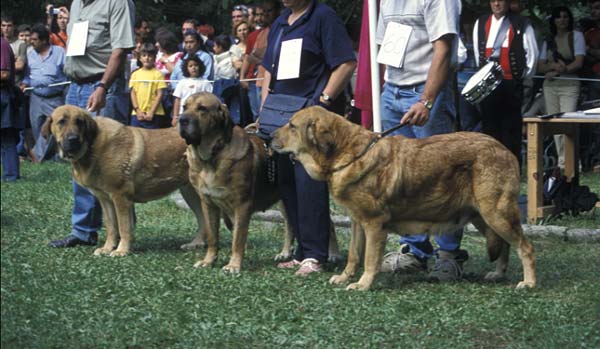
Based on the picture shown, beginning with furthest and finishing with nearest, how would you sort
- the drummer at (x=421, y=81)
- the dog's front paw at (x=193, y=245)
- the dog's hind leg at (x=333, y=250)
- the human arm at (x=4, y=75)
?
1. the human arm at (x=4, y=75)
2. the dog's front paw at (x=193, y=245)
3. the dog's hind leg at (x=333, y=250)
4. the drummer at (x=421, y=81)

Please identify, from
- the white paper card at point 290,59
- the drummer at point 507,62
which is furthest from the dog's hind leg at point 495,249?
the drummer at point 507,62

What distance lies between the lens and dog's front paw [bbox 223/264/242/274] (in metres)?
7.45

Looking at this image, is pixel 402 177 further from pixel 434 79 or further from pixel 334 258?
pixel 334 258

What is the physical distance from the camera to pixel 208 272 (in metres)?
7.41

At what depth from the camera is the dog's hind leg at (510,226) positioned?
6777mm

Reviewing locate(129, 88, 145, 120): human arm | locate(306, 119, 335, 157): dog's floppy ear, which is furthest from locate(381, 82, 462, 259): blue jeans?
locate(129, 88, 145, 120): human arm

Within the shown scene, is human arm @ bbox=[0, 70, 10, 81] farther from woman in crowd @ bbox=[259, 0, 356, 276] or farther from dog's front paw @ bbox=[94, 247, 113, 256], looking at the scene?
woman in crowd @ bbox=[259, 0, 356, 276]

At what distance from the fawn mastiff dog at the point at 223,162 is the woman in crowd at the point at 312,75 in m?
0.28

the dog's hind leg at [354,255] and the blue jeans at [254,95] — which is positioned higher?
the blue jeans at [254,95]

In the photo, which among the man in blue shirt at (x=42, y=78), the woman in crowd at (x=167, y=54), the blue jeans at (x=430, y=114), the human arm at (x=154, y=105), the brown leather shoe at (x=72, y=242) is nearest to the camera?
A: the blue jeans at (x=430, y=114)

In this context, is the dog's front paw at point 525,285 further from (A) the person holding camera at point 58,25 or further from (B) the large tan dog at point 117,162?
(A) the person holding camera at point 58,25

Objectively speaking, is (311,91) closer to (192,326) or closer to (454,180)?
(454,180)

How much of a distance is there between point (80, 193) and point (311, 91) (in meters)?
2.40

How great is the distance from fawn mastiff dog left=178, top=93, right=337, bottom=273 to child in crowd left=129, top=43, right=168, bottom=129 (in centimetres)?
812
